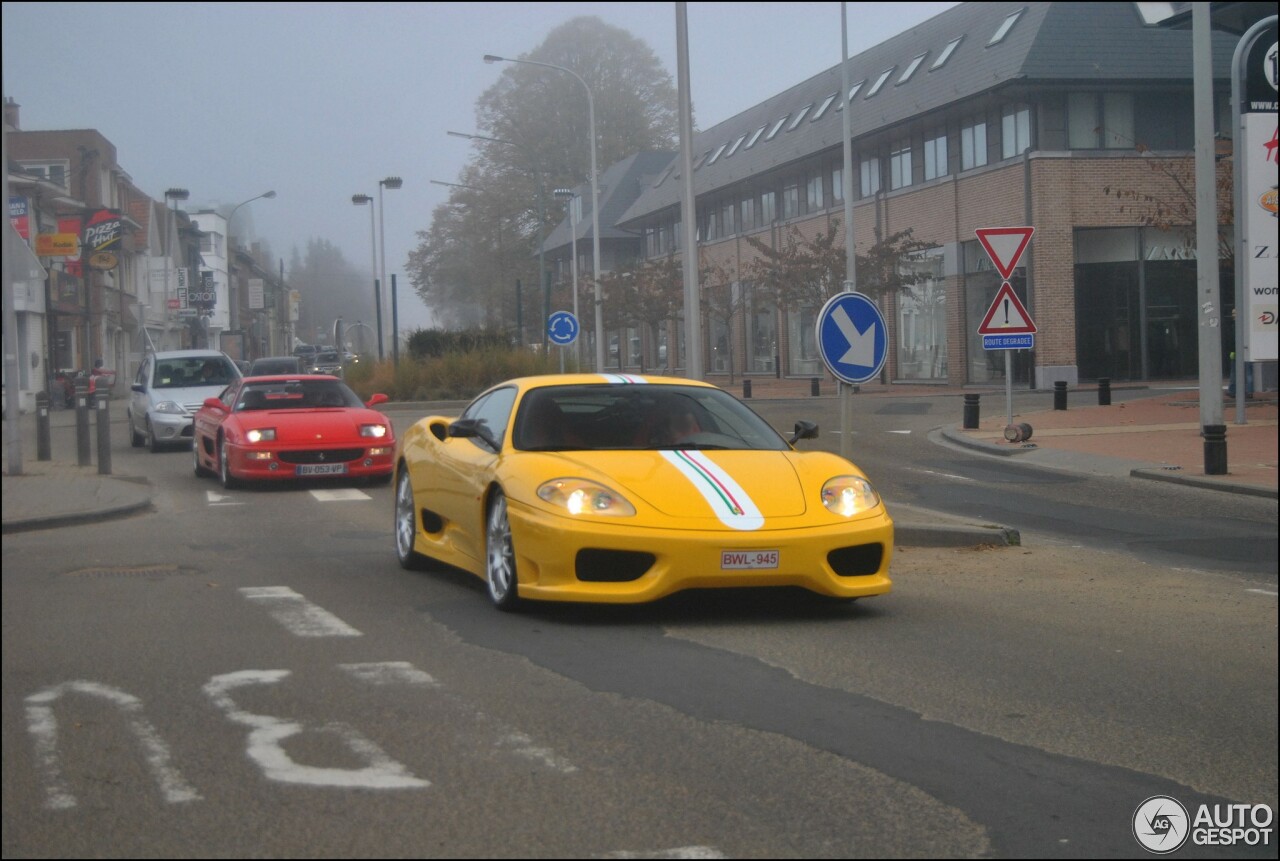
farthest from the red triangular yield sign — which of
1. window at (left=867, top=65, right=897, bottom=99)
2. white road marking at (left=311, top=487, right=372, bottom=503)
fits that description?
window at (left=867, top=65, right=897, bottom=99)

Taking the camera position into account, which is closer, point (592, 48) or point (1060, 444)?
point (592, 48)

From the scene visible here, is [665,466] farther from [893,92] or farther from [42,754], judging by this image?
[893,92]

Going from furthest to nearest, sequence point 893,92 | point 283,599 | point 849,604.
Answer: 1. point 893,92
2. point 849,604
3. point 283,599

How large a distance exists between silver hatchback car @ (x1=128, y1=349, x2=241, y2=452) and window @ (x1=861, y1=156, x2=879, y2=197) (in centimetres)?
2918

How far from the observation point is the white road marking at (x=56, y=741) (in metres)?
2.85

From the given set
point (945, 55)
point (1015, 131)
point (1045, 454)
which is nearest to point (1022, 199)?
point (1015, 131)

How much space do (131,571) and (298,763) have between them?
8.38 feet

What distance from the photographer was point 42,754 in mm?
2885

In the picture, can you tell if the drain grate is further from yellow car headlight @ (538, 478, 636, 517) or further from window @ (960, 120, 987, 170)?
window @ (960, 120, 987, 170)

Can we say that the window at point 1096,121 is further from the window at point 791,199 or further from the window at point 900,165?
the window at point 791,199

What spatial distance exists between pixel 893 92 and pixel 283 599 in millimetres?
42357

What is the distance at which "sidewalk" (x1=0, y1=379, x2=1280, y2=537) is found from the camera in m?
2.49

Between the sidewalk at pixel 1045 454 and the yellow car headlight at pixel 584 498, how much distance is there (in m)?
2.16

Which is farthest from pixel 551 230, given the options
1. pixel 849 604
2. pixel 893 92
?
pixel 849 604
